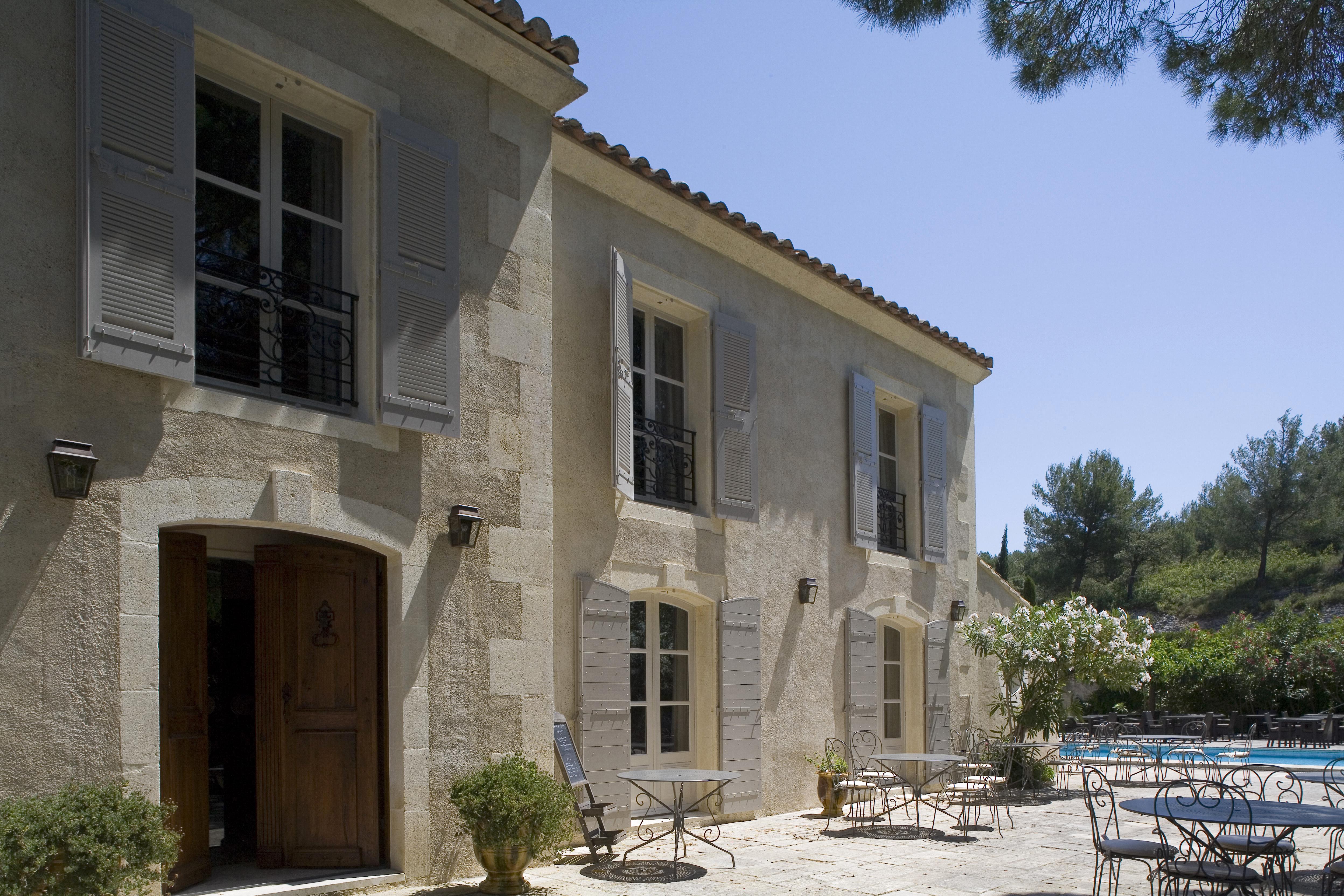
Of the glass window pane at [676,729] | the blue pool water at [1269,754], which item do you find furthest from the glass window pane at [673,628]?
the blue pool water at [1269,754]

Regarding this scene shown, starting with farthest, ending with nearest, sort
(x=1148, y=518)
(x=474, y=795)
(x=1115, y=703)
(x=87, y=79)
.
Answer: (x=1148, y=518) < (x=1115, y=703) < (x=474, y=795) < (x=87, y=79)

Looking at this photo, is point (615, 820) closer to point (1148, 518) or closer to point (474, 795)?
point (474, 795)

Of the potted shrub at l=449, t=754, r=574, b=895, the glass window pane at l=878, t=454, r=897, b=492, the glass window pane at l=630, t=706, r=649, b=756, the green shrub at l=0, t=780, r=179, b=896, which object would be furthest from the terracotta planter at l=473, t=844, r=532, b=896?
the glass window pane at l=878, t=454, r=897, b=492

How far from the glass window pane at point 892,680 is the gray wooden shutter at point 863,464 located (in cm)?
140

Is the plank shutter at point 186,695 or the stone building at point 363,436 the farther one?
the plank shutter at point 186,695

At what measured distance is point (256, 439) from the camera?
17.7 feet

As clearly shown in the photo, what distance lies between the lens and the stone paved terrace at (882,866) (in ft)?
20.7

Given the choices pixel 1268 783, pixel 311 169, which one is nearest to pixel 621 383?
pixel 311 169

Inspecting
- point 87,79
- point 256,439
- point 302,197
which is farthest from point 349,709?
point 87,79

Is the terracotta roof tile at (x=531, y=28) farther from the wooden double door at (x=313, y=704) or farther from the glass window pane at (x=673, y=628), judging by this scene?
the glass window pane at (x=673, y=628)

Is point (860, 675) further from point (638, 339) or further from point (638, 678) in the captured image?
point (638, 339)

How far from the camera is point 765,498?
974 centimetres

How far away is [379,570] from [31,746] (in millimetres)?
2051

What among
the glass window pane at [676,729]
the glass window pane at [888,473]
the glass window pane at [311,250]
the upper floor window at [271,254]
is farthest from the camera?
the glass window pane at [888,473]
